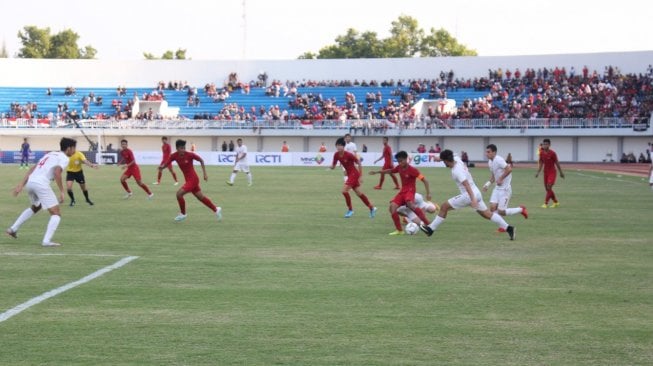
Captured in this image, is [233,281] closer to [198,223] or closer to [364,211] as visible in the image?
[198,223]

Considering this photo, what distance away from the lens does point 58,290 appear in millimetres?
10695

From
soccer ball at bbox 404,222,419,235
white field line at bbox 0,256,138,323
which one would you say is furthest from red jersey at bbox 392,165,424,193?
white field line at bbox 0,256,138,323

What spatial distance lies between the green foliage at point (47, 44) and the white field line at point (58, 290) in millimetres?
119133

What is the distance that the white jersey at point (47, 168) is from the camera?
15.0 m

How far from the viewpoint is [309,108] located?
3068 inches

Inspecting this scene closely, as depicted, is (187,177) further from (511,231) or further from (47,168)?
(511,231)

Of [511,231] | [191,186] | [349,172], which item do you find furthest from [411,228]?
[191,186]

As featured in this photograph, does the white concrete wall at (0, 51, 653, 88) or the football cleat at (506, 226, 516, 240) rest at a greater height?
the white concrete wall at (0, 51, 653, 88)

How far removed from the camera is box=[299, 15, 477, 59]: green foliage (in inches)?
5138

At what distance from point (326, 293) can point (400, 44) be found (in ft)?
397

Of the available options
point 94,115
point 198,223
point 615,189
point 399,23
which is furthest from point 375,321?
point 399,23

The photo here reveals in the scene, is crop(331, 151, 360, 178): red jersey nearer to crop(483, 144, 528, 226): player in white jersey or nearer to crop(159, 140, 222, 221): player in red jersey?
crop(159, 140, 222, 221): player in red jersey

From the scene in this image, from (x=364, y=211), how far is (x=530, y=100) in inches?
2007

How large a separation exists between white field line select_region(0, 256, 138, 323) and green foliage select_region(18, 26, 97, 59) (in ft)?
391
